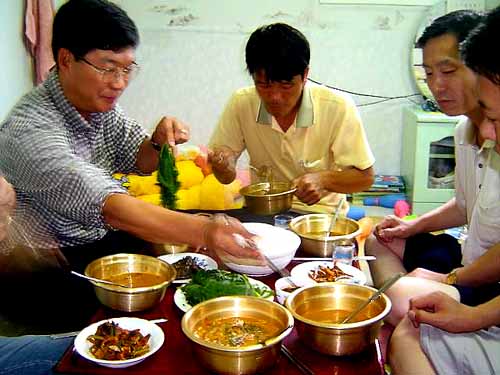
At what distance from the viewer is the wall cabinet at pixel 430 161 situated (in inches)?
168

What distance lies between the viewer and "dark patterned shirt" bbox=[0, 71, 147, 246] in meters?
1.69

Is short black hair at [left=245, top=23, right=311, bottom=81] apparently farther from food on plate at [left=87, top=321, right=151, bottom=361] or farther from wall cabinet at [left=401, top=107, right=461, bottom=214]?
wall cabinet at [left=401, top=107, right=461, bottom=214]

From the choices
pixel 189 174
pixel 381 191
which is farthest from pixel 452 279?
pixel 381 191

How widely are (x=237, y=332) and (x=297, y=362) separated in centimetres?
16

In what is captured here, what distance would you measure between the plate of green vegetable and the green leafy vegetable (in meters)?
0.51

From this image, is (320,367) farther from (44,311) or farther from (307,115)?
(307,115)

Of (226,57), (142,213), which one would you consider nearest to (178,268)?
(142,213)

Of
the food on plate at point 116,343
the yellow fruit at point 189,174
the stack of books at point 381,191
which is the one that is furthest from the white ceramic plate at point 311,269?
the stack of books at point 381,191

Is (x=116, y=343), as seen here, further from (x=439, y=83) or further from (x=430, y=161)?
(x=430, y=161)

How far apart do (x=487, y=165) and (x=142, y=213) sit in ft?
4.06

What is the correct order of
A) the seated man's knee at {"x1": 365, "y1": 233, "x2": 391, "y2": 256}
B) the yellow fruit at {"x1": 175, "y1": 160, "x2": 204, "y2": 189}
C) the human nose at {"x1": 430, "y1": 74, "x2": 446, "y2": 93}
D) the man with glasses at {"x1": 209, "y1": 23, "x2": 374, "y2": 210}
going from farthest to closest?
the yellow fruit at {"x1": 175, "y1": 160, "x2": 204, "y2": 189} → the seated man's knee at {"x1": 365, "y1": 233, "x2": 391, "y2": 256} → the man with glasses at {"x1": 209, "y1": 23, "x2": 374, "y2": 210} → the human nose at {"x1": 430, "y1": 74, "x2": 446, "y2": 93}

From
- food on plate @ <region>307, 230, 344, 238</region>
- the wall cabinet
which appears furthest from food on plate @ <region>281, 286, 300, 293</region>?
the wall cabinet

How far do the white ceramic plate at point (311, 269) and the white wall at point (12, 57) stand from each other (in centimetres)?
280

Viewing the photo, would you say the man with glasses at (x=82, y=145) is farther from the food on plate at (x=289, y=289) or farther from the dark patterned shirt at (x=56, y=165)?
the food on plate at (x=289, y=289)
